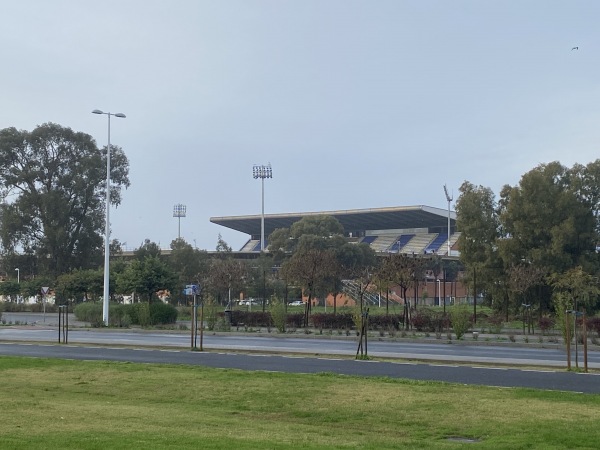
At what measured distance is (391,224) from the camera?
124 metres

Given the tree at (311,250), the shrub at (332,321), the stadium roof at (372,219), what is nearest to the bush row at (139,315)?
the tree at (311,250)

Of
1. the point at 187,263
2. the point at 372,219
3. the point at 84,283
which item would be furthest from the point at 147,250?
the point at 372,219

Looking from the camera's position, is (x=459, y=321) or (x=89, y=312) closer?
(x=459, y=321)

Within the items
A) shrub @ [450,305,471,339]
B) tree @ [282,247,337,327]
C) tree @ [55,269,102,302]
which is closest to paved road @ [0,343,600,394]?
shrub @ [450,305,471,339]

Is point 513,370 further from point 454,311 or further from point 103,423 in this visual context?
point 454,311

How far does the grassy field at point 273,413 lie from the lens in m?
9.69

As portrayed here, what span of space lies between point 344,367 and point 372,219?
335ft

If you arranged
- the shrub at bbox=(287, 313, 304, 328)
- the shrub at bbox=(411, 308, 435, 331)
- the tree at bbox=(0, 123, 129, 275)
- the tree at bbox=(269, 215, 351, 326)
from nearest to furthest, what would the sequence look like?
the shrub at bbox=(411, 308, 435, 331), the shrub at bbox=(287, 313, 304, 328), the tree at bbox=(269, 215, 351, 326), the tree at bbox=(0, 123, 129, 275)

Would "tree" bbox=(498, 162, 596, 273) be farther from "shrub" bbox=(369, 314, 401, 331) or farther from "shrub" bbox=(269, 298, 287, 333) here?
"shrub" bbox=(269, 298, 287, 333)

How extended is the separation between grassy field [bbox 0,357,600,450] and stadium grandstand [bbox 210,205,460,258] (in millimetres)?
95519

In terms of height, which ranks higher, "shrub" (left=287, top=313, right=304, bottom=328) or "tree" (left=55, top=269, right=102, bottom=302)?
"tree" (left=55, top=269, right=102, bottom=302)

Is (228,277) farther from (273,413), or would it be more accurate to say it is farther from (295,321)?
(273,413)

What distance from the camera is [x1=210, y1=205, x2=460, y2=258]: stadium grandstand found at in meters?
115

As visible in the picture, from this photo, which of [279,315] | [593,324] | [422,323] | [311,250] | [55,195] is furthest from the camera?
[55,195]
